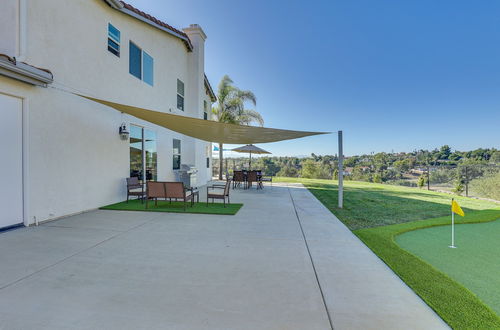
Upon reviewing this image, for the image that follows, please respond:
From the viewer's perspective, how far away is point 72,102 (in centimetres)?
553

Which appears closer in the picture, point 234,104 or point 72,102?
point 72,102

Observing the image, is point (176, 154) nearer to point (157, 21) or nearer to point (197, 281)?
point (157, 21)

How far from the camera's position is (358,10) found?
42.7 ft

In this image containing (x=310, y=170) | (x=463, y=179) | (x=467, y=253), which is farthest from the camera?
(x=310, y=170)

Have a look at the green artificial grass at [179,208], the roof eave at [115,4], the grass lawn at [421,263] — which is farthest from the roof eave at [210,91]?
the grass lawn at [421,263]

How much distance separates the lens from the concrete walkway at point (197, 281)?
1.91 metres

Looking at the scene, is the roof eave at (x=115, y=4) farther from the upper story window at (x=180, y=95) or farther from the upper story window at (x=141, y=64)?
the upper story window at (x=180, y=95)

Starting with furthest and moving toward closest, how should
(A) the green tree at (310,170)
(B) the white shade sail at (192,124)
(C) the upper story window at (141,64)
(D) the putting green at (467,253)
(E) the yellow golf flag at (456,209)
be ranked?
1. (A) the green tree at (310,170)
2. (C) the upper story window at (141,64)
3. (B) the white shade sail at (192,124)
4. (E) the yellow golf flag at (456,209)
5. (D) the putting green at (467,253)

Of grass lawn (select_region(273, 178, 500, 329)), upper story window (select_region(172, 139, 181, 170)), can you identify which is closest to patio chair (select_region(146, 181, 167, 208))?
upper story window (select_region(172, 139, 181, 170))

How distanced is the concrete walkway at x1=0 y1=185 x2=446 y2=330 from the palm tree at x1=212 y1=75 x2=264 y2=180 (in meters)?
13.4

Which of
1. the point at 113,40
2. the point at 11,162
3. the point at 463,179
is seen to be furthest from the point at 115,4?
the point at 463,179

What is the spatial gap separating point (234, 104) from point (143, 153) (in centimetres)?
985

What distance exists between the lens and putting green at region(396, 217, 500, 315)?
2609 millimetres

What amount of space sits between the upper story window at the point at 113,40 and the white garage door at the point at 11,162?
3.53 metres
